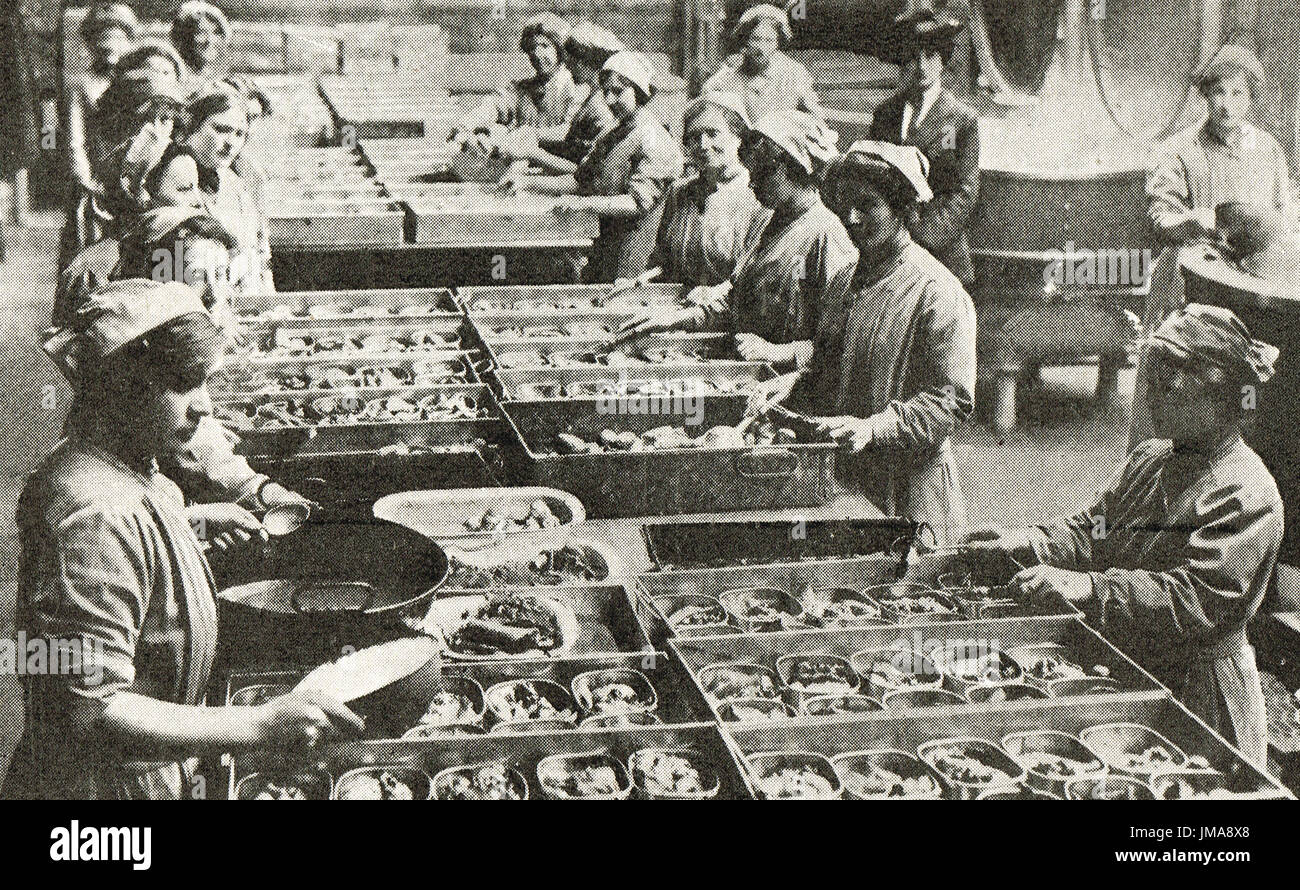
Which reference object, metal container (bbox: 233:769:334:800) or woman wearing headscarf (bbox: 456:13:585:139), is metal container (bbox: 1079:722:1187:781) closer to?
metal container (bbox: 233:769:334:800)

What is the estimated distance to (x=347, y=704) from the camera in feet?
18.8

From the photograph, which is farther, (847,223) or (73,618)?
(847,223)

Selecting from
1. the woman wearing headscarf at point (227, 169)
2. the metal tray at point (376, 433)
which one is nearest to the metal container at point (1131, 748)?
the metal tray at point (376, 433)

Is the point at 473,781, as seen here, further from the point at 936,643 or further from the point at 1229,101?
the point at 1229,101

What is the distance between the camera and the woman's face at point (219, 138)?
588 cm

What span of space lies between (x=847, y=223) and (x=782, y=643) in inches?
70.8

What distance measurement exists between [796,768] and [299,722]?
1.95 metres

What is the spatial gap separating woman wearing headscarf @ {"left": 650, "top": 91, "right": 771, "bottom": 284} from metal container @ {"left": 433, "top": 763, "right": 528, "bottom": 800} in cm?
216

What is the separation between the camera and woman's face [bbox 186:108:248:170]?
5.88m

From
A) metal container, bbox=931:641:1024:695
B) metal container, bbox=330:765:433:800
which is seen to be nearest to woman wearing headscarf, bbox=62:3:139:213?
metal container, bbox=330:765:433:800

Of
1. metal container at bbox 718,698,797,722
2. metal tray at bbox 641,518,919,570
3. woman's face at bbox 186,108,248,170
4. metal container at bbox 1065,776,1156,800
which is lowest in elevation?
metal container at bbox 1065,776,1156,800
